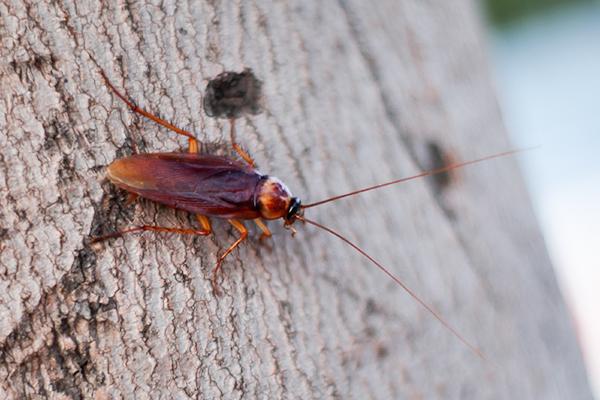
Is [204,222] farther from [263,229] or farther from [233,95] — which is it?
[233,95]

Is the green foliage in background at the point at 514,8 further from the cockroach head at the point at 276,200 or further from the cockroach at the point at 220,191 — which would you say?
the cockroach head at the point at 276,200

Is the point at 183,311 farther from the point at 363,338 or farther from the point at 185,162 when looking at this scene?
the point at 363,338

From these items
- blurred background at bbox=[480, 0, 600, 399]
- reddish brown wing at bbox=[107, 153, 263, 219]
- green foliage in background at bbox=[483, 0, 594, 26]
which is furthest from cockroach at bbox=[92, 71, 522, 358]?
green foliage in background at bbox=[483, 0, 594, 26]

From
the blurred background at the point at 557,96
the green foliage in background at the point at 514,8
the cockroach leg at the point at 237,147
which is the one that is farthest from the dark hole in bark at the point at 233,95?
the green foliage in background at the point at 514,8

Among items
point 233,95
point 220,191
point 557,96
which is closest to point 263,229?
point 220,191

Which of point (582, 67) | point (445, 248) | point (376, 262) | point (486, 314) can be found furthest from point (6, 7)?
point (582, 67)

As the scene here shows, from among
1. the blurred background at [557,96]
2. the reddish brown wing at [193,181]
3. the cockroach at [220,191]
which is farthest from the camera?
the blurred background at [557,96]
